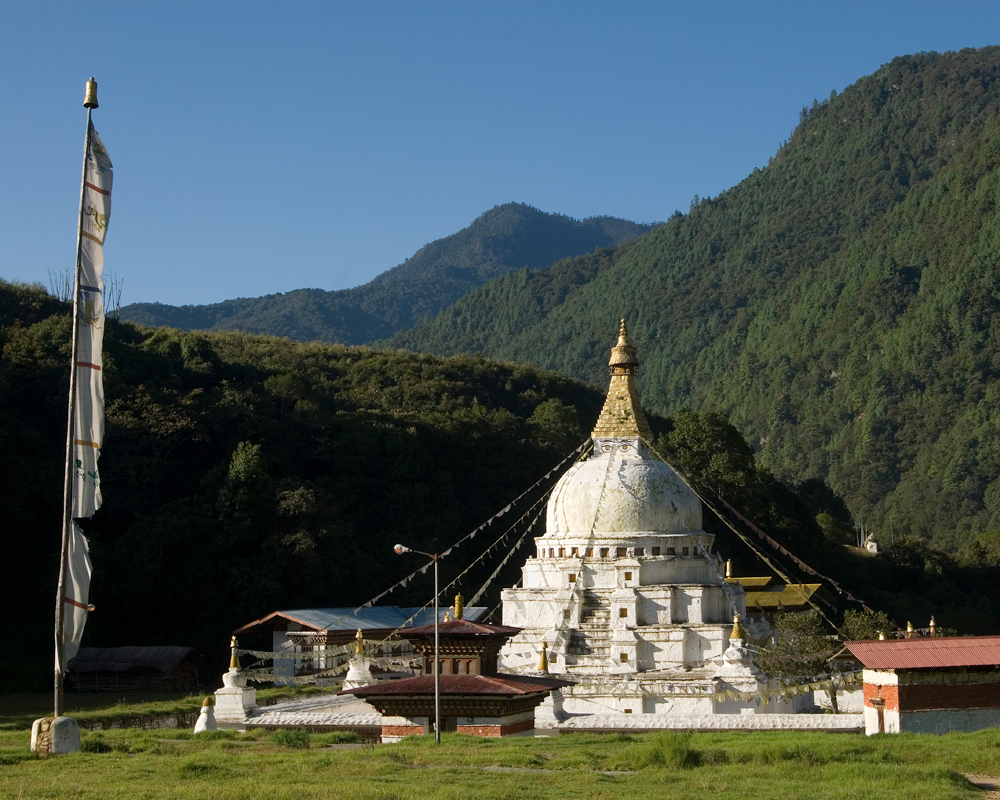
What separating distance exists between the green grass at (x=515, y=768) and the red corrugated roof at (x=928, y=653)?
2525mm

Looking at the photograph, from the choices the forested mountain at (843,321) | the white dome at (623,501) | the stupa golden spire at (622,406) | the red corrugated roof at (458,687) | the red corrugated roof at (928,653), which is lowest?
the red corrugated roof at (458,687)

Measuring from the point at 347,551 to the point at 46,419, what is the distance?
1474 cm

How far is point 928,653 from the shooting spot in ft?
96.7

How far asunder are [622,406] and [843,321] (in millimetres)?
93939

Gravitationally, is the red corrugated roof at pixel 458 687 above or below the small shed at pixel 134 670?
above

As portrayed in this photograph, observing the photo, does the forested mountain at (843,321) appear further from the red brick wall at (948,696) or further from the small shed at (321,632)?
the red brick wall at (948,696)

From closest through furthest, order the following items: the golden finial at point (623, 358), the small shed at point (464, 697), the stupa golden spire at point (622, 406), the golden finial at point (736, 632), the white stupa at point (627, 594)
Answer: the small shed at point (464, 697) → the white stupa at point (627, 594) → the golden finial at point (736, 632) → the stupa golden spire at point (622, 406) → the golden finial at point (623, 358)

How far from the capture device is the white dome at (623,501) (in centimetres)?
4497

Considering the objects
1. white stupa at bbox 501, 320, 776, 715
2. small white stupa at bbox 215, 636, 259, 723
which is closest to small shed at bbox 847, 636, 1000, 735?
white stupa at bbox 501, 320, 776, 715

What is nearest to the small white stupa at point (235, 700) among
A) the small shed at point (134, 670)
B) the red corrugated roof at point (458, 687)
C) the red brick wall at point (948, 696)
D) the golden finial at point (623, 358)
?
the red corrugated roof at point (458, 687)

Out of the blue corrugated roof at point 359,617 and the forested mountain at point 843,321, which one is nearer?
the blue corrugated roof at point 359,617

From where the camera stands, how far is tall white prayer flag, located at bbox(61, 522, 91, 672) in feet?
64.2

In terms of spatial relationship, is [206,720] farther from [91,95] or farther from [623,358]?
[623,358]

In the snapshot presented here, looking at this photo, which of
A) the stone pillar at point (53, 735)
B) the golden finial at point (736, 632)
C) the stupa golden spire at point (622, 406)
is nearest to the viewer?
the stone pillar at point (53, 735)
